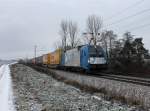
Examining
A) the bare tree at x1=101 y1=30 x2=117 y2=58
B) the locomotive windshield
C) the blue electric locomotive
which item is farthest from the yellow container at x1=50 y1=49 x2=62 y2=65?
the bare tree at x1=101 y1=30 x2=117 y2=58

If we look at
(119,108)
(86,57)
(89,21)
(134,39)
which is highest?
(89,21)

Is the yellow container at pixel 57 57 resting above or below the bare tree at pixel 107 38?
below

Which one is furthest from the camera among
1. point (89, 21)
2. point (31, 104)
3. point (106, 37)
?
point (106, 37)

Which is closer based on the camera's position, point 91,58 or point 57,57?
point 91,58

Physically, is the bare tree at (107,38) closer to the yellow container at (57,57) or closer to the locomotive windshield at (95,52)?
the yellow container at (57,57)

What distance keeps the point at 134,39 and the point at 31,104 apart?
1734 inches

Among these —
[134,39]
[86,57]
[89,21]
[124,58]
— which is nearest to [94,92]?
[86,57]

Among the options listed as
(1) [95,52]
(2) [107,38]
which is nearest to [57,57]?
(1) [95,52]

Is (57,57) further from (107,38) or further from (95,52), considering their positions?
(107,38)

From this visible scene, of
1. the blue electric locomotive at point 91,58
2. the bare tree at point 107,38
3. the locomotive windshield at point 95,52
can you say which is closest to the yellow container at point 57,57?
the blue electric locomotive at point 91,58

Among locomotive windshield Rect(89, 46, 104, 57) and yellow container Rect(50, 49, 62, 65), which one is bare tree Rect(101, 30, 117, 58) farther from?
locomotive windshield Rect(89, 46, 104, 57)

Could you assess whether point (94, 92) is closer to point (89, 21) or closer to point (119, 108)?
point (119, 108)

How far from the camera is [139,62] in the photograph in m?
36.1

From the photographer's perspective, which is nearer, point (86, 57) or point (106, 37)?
point (86, 57)
